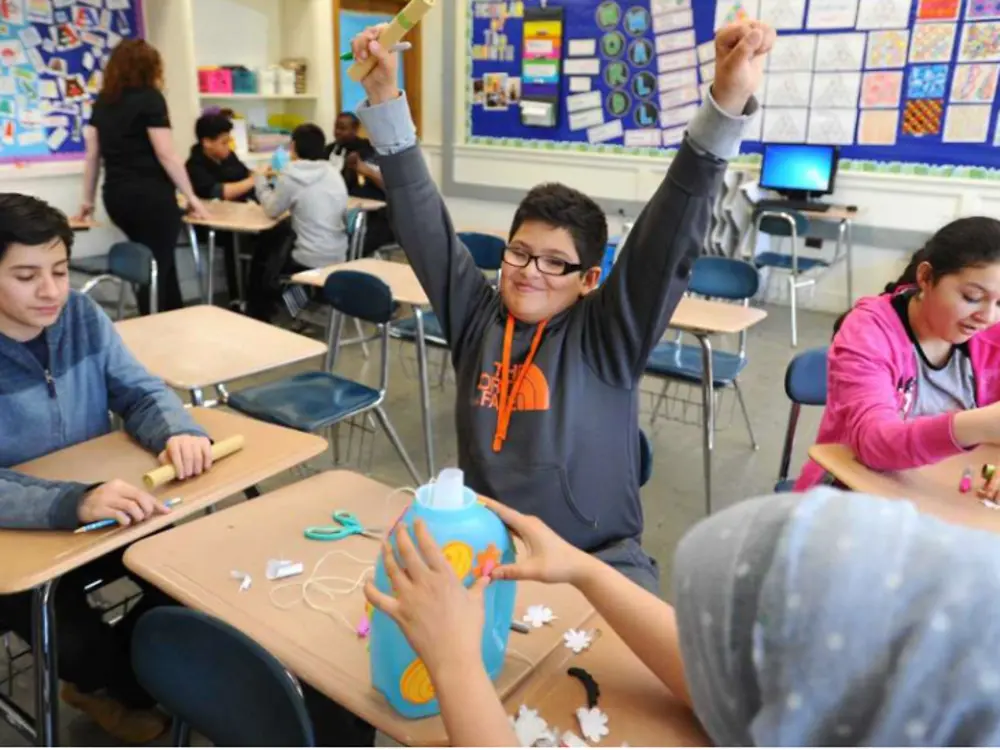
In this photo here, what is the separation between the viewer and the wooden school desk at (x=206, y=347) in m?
2.15

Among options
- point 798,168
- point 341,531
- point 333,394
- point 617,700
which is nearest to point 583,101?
point 798,168

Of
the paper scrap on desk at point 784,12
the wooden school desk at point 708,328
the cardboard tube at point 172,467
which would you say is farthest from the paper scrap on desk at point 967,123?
the cardboard tube at point 172,467

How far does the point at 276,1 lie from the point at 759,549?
269 inches

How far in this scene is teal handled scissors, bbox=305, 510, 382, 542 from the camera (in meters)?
1.32

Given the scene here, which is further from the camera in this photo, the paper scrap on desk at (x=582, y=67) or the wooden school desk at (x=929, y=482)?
the paper scrap on desk at (x=582, y=67)

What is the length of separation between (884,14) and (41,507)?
5.54m

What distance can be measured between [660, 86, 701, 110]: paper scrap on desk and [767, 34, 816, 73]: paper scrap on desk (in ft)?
1.79

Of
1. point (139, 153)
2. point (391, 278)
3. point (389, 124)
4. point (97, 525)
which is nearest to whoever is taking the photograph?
point (97, 525)

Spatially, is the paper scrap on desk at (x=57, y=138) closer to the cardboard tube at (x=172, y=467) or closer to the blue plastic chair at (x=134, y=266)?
the blue plastic chair at (x=134, y=266)

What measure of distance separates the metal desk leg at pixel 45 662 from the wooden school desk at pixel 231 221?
3.43m

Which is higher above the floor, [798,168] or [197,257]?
[798,168]

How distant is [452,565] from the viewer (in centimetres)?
84

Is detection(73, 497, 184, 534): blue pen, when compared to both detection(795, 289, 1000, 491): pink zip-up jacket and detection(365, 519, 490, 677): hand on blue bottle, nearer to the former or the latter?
detection(365, 519, 490, 677): hand on blue bottle

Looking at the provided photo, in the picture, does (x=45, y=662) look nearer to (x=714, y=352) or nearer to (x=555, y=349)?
(x=555, y=349)
